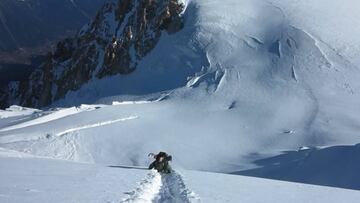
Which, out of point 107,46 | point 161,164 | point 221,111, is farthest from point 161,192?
point 107,46

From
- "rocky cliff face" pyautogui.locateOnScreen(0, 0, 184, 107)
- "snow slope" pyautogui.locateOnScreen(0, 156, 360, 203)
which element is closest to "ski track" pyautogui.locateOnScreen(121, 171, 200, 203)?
"snow slope" pyautogui.locateOnScreen(0, 156, 360, 203)

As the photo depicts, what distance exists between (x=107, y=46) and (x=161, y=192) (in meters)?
46.6

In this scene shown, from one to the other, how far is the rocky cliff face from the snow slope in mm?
33276

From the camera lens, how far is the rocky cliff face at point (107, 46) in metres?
54.1

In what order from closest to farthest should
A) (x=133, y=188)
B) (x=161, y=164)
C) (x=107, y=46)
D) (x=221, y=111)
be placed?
(x=133, y=188)
(x=161, y=164)
(x=221, y=111)
(x=107, y=46)

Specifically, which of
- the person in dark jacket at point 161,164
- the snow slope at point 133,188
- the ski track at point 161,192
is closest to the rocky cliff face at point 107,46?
the person in dark jacket at point 161,164

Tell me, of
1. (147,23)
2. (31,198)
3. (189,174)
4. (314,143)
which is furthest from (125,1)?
(31,198)

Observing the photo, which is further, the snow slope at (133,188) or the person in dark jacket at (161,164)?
the person in dark jacket at (161,164)

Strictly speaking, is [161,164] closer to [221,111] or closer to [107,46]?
[221,111]

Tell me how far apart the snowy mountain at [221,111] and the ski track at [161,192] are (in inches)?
3.7

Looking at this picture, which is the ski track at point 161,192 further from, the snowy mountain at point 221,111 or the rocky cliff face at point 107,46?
the rocky cliff face at point 107,46

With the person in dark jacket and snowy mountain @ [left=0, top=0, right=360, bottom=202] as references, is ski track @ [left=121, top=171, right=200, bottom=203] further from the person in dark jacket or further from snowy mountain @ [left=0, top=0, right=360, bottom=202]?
the person in dark jacket

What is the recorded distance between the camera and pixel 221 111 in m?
35.7

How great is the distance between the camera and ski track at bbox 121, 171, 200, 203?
14.0 meters
